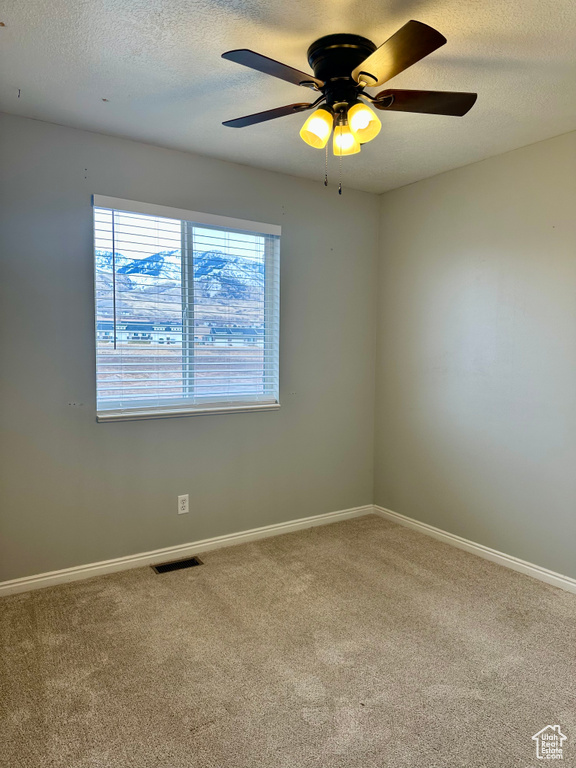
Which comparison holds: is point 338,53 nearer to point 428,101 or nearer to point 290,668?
point 428,101

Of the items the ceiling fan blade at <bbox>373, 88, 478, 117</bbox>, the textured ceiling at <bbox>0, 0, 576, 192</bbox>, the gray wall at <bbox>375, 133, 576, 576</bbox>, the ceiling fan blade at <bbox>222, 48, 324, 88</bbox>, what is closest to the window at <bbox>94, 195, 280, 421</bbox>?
the textured ceiling at <bbox>0, 0, 576, 192</bbox>

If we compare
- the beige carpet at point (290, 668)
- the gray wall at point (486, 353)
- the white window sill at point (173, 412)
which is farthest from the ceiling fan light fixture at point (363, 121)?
the beige carpet at point (290, 668)

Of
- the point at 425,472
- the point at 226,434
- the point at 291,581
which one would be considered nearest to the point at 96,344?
the point at 226,434

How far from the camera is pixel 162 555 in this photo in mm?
3133

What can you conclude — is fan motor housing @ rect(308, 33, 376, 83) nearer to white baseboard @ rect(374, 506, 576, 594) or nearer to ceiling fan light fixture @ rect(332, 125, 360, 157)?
ceiling fan light fixture @ rect(332, 125, 360, 157)

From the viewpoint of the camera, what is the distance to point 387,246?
3.90m

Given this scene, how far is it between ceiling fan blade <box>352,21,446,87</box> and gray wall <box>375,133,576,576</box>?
1608mm

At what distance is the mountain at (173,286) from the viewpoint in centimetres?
291

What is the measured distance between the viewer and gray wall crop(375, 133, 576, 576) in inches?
111

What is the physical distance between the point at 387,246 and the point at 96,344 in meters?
2.27

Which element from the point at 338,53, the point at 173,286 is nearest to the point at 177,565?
the point at 173,286

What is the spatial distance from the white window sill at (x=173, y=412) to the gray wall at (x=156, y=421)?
0.15ft

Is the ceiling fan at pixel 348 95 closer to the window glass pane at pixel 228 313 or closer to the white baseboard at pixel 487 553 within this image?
the window glass pane at pixel 228 313

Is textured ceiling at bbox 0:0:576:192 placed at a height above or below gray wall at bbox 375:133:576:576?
above
